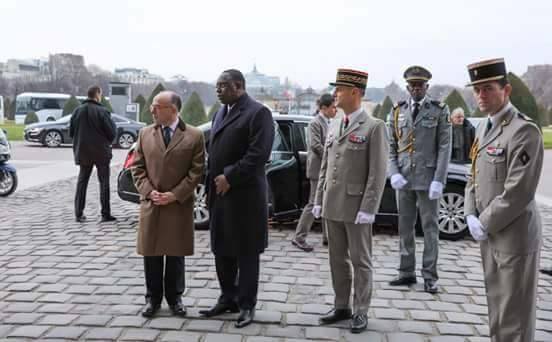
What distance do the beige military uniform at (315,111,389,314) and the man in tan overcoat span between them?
1.03 metres

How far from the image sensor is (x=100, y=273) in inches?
216

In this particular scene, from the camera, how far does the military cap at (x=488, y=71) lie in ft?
10.5

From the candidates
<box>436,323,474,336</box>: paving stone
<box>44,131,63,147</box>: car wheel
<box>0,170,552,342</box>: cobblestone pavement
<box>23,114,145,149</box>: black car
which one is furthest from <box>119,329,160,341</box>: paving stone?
<box>44,131,63,147</box>: car wheel

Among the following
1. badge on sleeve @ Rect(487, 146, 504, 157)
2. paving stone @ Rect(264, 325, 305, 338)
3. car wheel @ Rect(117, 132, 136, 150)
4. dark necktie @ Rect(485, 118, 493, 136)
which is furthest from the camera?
car wheel @ Rect(117, 132, 136, 150)

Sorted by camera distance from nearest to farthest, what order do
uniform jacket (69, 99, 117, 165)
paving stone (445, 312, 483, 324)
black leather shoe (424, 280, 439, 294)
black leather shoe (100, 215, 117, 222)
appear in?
paving stone (445, 312, 483, 324) → black leather shoe (424, 280, 439, 294) → uniform jacket (69, 99, 117, 165) → black leather shoe (100, 215, 117, 222)

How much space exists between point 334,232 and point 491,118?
146 cm

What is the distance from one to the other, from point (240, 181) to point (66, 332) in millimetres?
1631

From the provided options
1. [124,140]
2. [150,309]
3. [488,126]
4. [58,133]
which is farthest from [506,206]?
[58,133]

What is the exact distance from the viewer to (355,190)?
13.3 ft

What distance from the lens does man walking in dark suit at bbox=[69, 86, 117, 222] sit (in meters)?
7.86

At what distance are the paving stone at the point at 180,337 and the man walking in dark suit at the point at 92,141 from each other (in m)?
4.42

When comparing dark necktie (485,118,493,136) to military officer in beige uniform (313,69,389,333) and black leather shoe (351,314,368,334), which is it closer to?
military officer in beige uniform (313,69,389,333)

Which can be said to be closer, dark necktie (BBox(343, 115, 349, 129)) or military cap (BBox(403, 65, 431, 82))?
dark necktie (BBox(343, 115, 349, 129))

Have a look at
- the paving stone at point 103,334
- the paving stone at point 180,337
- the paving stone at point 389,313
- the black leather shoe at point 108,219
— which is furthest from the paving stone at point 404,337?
the black leather shoe at point 108,219
